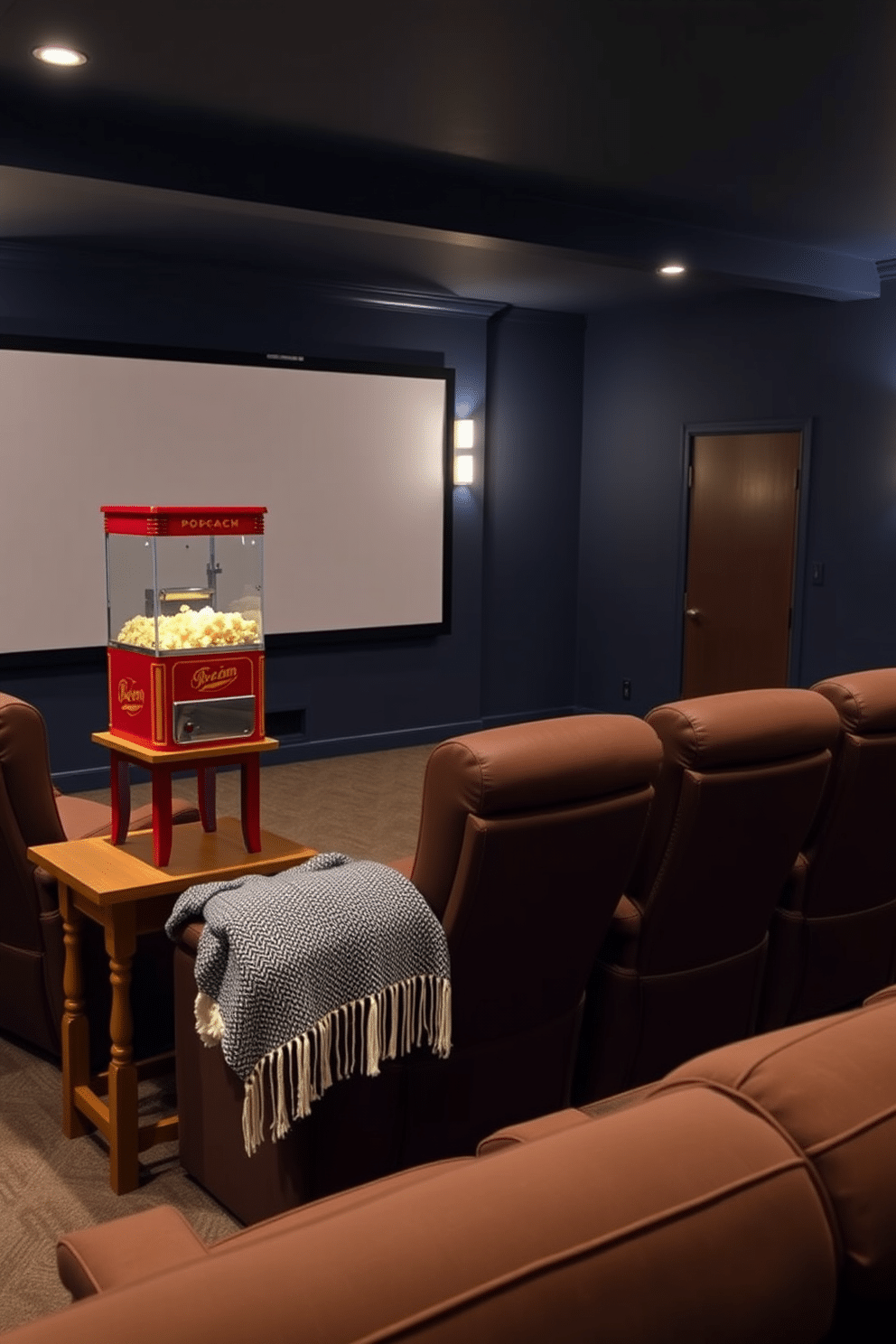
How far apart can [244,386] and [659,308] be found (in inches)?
99.8

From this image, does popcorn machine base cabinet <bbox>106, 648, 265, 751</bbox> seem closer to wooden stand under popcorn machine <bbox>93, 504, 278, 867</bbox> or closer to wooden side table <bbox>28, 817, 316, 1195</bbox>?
wooden stand under popcorn machine <bbox>93, 504, 278, 867</bbox>

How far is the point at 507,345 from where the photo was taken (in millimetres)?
7191

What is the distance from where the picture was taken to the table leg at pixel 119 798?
258 centimetres

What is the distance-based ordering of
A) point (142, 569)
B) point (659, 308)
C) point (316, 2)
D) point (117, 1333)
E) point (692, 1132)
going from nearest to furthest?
point (117, 1333), point (692, 1132), point (142, 569), point (316, 2), point (659, 308)

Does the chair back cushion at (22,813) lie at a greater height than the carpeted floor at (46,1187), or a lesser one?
greater

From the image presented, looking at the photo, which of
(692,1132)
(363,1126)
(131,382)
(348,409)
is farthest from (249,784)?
(348,409)

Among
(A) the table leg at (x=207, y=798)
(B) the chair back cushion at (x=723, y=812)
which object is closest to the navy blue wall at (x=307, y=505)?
(A) the table leg at (x=207, y=798)

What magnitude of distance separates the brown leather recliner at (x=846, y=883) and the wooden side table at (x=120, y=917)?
115 cm

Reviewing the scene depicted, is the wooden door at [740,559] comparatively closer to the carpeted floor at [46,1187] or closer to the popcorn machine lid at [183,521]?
the popcorn machine lid at [183,521]

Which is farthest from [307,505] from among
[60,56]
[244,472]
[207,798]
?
[207,798]

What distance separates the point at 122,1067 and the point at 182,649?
83cm

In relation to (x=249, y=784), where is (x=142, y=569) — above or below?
above

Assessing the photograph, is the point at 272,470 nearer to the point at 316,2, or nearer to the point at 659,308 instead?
the point at 659,308

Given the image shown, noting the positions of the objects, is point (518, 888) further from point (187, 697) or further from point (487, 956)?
point (187, 697)
